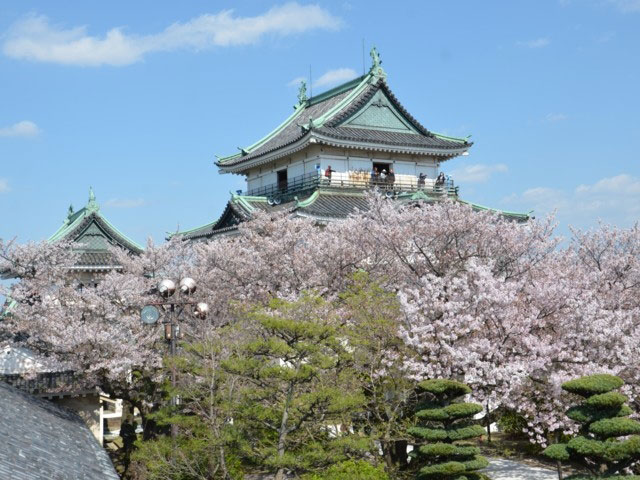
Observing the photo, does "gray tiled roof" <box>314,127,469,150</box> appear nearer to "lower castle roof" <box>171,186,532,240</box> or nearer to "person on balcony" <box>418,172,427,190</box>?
"person on balcony" <box>418,172,427,190</box>

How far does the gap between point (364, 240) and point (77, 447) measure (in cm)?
1135

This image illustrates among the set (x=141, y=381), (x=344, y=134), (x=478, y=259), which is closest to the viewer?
(x=478, y=259)

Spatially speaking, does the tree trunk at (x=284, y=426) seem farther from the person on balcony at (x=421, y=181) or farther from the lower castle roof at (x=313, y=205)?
the person on balcony at (x=421, y=181)

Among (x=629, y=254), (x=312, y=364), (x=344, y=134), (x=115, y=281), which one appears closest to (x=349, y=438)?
(x=312, y=364)

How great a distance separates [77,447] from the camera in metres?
15.9

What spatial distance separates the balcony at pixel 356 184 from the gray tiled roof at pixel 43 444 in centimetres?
1963

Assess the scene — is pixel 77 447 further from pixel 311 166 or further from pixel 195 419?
pixel 311 166

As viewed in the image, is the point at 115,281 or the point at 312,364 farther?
the point at 115,281

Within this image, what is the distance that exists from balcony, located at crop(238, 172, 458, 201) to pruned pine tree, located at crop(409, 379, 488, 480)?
18.7 metres

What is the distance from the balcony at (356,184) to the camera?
36.4 m

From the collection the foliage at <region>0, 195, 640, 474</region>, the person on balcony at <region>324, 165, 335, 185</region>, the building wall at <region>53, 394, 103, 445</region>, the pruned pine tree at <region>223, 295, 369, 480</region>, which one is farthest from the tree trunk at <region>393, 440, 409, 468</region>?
the person on balcony at <region>324, 165, 335, 185</region>

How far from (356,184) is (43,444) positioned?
24740 mm

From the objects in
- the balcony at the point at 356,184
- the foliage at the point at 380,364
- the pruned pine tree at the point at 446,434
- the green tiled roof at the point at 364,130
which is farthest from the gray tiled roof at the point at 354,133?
the pruned pine tree at the point at 446,434

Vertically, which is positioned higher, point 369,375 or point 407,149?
point 407,149
